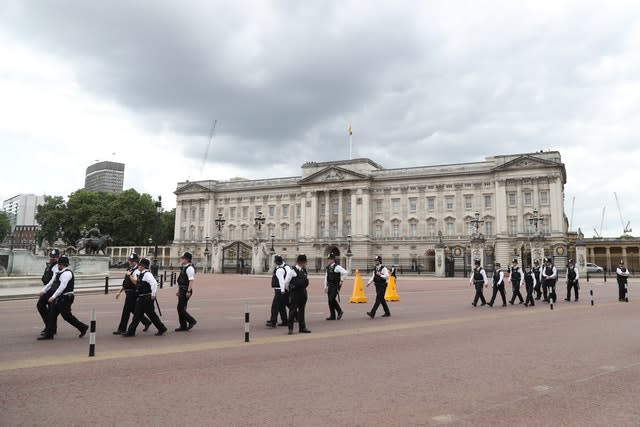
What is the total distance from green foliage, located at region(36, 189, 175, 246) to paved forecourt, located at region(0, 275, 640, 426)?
84058 mm

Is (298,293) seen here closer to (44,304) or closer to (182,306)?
(182,306)

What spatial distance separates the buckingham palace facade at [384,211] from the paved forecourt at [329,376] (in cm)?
4808

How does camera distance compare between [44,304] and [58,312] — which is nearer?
[58,312]

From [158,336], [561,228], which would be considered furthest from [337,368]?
[561,228]

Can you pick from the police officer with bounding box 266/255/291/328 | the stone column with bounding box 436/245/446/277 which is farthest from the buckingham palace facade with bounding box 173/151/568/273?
the police officer with bounding box 266/255/291/328

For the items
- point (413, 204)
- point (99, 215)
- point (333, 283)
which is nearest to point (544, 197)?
point (413, 204)

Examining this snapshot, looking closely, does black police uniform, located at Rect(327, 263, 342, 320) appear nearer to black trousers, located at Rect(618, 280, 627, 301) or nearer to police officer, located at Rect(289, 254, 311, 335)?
police officer, located at Rect(289, 254, 311, 335)

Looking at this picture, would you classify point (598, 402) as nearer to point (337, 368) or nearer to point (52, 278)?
point (337, 368)

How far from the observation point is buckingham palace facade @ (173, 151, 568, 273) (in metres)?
69.9

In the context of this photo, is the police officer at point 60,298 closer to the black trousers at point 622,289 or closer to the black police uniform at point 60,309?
the black police uniform at point 60,309

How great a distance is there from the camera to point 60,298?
10695mm

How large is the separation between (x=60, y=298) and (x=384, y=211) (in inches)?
2890

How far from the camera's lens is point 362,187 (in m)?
81.9

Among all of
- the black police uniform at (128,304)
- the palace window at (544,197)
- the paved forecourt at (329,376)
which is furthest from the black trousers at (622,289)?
the palace window at (544,197)
